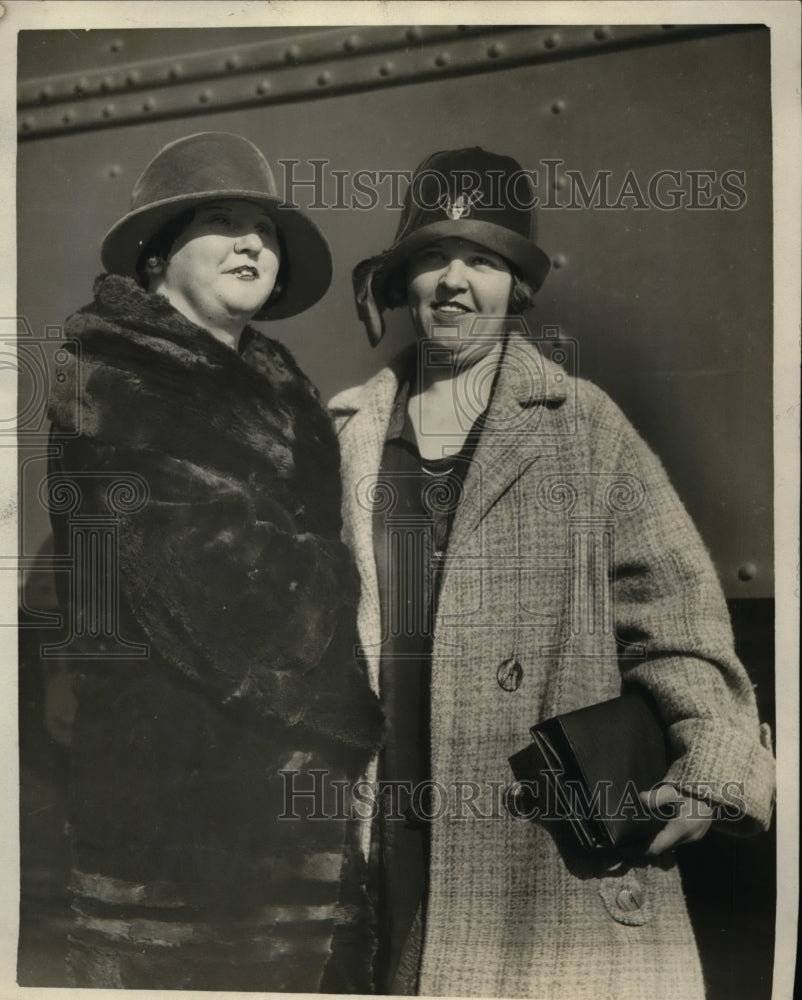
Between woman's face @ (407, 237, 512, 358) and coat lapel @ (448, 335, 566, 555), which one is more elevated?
woman's face @ (407, 237, 512, 358)

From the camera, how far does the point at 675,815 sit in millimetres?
2045

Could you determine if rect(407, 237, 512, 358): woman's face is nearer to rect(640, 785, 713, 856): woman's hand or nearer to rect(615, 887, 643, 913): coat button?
rect(640, 785, 713, 856): woman's hand

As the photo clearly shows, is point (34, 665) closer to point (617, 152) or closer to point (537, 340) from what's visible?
point (537, 340)

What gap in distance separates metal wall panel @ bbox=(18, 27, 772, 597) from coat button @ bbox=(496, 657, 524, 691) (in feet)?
1.40

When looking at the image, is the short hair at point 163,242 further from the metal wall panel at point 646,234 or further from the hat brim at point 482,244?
the hat brim at point 482,244

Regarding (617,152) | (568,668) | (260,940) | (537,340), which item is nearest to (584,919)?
(568,668)

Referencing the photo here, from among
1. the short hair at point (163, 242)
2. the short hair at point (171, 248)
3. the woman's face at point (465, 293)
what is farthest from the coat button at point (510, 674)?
the short hair at point (163, 242)

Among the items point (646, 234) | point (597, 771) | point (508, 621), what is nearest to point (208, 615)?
point (508, 621)

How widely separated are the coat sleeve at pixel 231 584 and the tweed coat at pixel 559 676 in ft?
0.26

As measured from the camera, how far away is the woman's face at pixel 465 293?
212 centimetres

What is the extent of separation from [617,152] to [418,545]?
81cm
